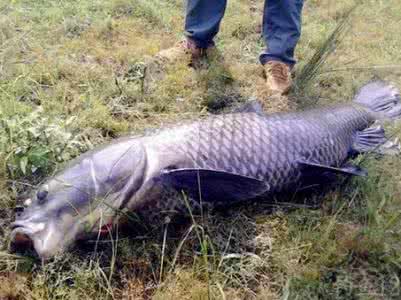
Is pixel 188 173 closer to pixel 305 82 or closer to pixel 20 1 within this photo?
pixel 305 82

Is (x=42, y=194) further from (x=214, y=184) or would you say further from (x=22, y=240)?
(x=214, y=184)

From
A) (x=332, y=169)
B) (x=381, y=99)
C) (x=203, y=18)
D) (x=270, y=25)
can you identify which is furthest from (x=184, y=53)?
(x=332, y=169)

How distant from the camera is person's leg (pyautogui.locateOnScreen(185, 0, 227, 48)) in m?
4.27

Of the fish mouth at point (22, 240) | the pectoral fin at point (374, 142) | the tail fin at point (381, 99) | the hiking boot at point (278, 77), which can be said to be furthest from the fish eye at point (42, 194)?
the tail fin at point (381, 99)

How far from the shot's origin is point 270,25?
4285 mm

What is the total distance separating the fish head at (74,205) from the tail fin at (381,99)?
1.88 m

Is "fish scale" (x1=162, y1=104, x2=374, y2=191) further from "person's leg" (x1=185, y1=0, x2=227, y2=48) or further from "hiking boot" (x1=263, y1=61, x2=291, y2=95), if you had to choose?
"person's leg" (x1=185, y1=0, x2=227, y2=48)

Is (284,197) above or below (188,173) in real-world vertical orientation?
below

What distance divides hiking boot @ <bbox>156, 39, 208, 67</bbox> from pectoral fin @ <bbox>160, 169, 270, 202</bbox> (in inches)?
69.4

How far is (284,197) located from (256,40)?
2.26m

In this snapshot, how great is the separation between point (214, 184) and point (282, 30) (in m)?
2.06

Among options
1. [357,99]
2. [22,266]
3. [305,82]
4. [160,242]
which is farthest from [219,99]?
[22,266]

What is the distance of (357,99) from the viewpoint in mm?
3771

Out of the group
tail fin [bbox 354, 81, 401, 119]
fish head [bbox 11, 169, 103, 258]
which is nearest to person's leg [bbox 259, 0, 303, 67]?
tail fin [bbox 354, 81, 401, 119]
